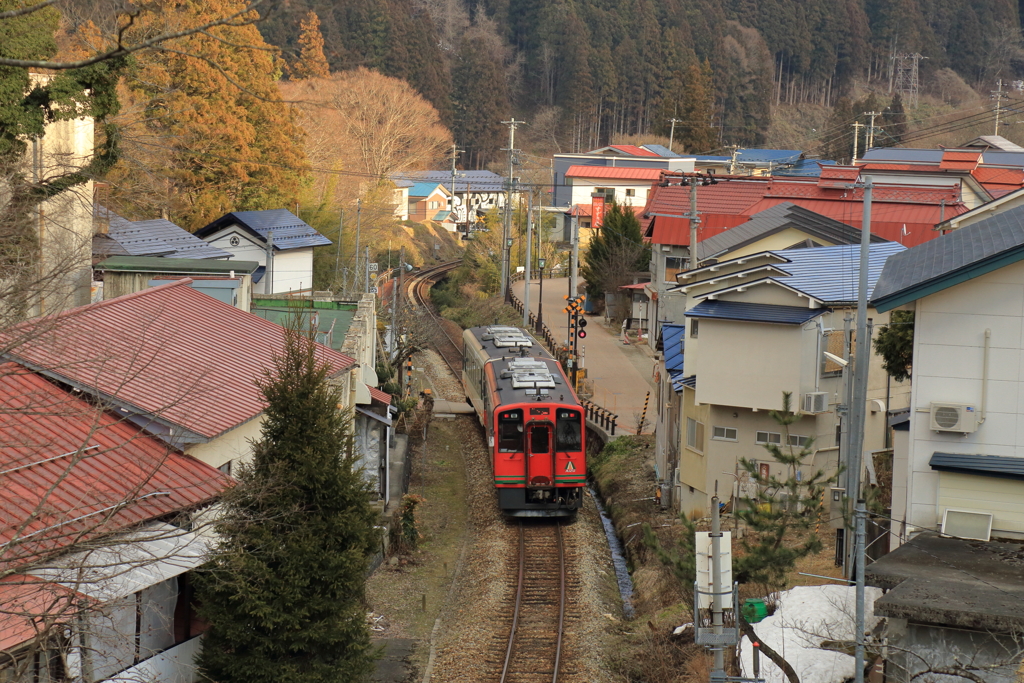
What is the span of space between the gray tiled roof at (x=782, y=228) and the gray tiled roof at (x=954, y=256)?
8762 millimetres

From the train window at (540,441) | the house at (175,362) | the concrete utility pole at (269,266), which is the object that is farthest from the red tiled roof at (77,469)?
the concrete utility pole at (269,266)

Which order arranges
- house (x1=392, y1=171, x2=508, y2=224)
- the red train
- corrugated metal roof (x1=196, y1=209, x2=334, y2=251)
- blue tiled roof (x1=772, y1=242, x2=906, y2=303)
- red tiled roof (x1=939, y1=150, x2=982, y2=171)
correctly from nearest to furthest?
blue tiled roof (x1=772, y1=242, x2=906, y2=303)
the red train
corrugated metal roof (x1=196, y1=209, x2=334, y2=251)
red tiled roof (x1=939, y1=150, x2=982, y2=171)
house (x1=392, y1=171, x2=508, y2=224)

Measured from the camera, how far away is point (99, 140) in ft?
69.2

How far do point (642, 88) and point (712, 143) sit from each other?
41.7 ft

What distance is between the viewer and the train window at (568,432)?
57.5 ft

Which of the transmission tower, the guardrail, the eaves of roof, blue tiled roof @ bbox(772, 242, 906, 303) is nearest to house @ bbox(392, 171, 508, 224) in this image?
the guardrail

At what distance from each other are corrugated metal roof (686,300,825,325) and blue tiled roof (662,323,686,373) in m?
2.52

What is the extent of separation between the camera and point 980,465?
1042 cm

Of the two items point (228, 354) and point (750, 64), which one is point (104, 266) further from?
point (750, 64)

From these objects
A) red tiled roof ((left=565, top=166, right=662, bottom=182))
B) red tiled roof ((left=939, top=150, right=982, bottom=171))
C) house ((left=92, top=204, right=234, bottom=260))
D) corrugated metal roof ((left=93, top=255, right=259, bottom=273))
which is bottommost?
corrugated metal roof ((left=93, top=255, right=259, bottom=273))

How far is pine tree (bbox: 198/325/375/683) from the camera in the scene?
356 inches

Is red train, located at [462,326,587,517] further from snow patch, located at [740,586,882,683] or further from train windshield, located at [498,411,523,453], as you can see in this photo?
snow patch, located at [740,586,882,683]

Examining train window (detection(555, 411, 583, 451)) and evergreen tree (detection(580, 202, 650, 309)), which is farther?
evergreen tree (detection(580, 202, 650, 309))

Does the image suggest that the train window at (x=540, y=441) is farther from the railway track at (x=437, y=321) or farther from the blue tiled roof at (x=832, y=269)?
the railway track at (x=437, y=321)
